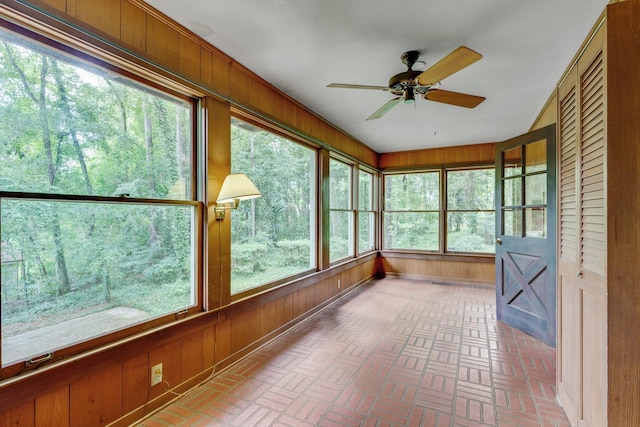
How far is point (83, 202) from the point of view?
1.66 m

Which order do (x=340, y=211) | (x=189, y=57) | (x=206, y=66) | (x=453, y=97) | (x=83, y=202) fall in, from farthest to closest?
(x=340, y=211)
(x=453, y=97)
(x=206, y=66)
(x=189, y=57)
(x=83, y=202)

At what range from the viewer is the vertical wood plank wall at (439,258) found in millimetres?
5645

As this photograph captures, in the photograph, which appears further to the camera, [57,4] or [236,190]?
[236,190]

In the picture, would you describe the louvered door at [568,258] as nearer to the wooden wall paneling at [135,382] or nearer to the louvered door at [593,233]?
the louvered door at [593,233]

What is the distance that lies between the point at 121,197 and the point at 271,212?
61.6 inches

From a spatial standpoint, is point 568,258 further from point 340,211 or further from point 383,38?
point 340,211

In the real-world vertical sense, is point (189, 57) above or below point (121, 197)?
above

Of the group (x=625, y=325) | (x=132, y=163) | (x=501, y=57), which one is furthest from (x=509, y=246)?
(x=132, y=163)

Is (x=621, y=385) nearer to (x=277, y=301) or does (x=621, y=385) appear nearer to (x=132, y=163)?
(x=277, y=301)

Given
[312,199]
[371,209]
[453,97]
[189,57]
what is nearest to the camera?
[189,57]

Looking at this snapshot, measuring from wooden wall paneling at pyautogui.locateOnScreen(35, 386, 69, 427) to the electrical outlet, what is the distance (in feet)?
1.55

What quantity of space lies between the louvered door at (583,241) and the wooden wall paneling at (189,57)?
2.45m

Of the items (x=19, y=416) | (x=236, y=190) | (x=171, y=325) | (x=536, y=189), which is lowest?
(x=19, y=416)

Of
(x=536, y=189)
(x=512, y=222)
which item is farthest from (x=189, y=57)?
(x=512, y=222)
